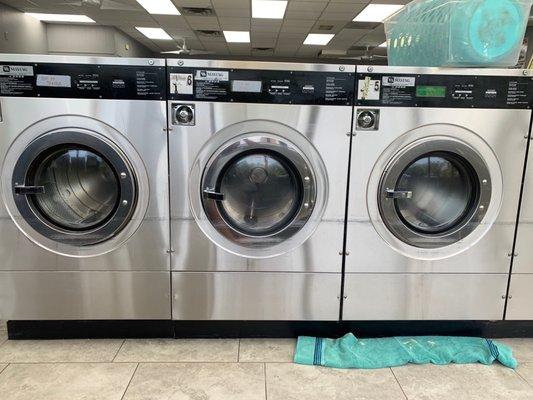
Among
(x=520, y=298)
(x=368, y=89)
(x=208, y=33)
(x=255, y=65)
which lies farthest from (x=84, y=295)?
(x=208, y=33)

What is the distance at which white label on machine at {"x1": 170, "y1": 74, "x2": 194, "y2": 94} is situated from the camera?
5.19 ft

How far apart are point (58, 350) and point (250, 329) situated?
0.86m

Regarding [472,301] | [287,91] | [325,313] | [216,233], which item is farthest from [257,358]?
[287,91]

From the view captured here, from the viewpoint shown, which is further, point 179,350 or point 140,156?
point 179,350

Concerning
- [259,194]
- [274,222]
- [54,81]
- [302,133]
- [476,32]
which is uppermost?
[476,32]

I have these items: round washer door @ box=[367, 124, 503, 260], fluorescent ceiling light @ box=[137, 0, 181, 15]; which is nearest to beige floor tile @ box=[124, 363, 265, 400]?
round washer door @ box=[367, 124, 503, 260]

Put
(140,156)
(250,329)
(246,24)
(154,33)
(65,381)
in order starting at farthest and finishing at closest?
(154,33) < (246,24) < (250,329) < (140,156) < (65,381)

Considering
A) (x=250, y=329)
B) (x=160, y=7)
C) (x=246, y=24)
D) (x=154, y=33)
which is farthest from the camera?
(x=154, y=33)

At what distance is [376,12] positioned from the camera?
21.0ft

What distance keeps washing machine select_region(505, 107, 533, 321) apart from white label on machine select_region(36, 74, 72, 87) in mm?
1955

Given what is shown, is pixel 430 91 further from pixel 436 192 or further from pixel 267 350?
pixel 267 350

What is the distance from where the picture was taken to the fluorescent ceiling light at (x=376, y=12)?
19.9 feet

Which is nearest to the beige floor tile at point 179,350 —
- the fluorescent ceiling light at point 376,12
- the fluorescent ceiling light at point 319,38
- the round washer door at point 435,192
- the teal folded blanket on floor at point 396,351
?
the teal folded blanket on floor at point 396,351

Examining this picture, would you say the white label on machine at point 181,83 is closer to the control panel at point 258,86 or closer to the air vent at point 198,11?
the control panel at point 258,86
